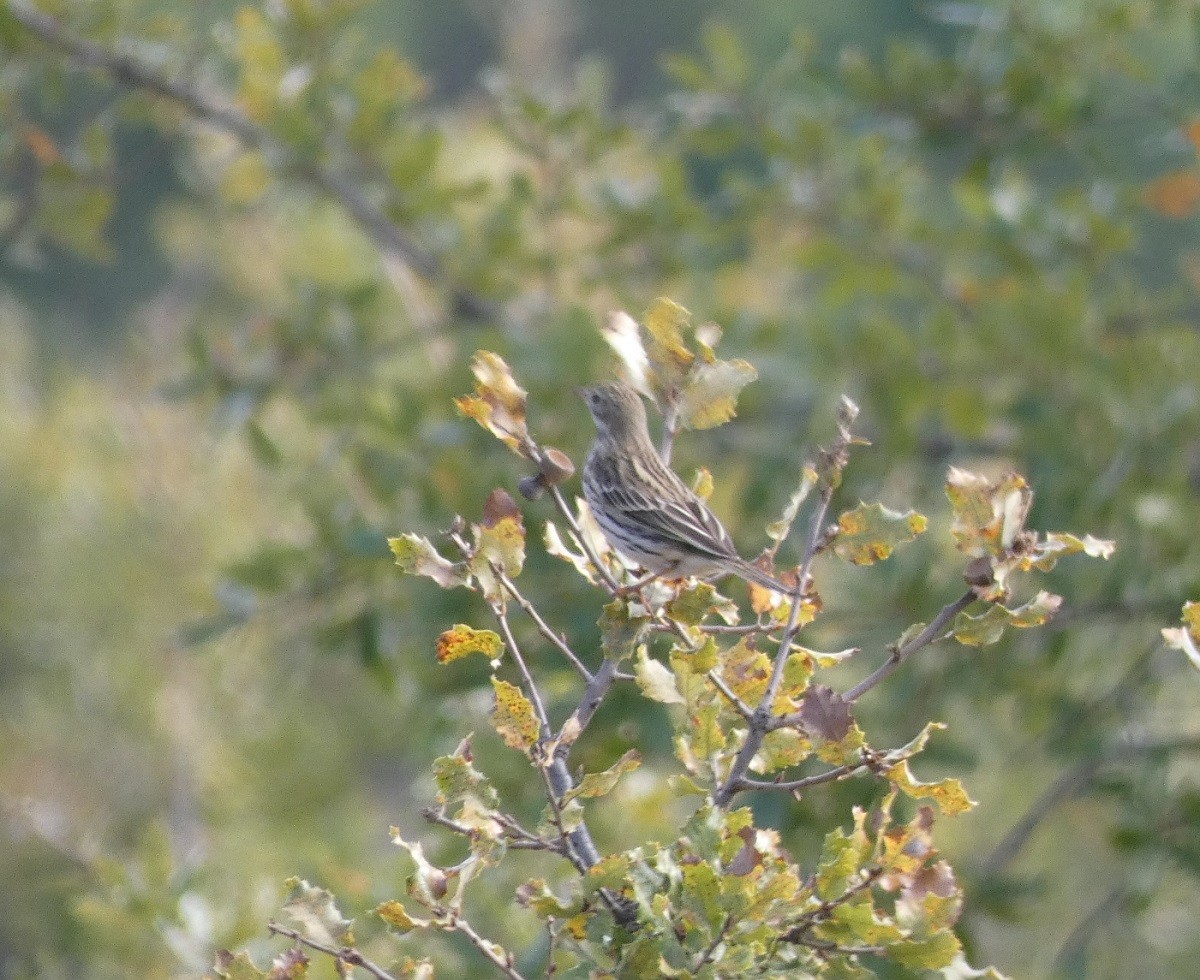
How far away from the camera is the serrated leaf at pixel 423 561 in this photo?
189 centimetres

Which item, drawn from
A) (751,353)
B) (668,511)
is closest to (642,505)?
(668,511)

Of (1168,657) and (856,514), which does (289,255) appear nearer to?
(1168,657)

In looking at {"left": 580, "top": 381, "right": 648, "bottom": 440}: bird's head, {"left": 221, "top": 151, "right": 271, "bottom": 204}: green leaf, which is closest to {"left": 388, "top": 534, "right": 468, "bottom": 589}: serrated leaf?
{"left": 580, "top": 381, "right": 648, "bottom": 440}: bird's head

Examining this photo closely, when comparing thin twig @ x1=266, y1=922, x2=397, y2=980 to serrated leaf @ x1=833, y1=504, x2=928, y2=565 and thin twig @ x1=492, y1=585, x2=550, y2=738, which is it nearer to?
thin twig @ x1=492, y1=585, x2=550, y2=738

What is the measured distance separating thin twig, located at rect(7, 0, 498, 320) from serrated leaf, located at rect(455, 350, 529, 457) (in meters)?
3.45

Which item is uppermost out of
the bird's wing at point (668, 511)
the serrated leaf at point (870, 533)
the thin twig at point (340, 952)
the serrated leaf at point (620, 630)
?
the bird's wing at point (668, 511)

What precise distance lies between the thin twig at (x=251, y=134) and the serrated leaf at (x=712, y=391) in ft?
11.3

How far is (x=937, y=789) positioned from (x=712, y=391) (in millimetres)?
566

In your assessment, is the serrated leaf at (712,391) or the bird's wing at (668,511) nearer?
the serrated leaf at (712,391)

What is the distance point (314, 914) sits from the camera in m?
1.87

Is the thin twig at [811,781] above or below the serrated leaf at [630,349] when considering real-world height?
below

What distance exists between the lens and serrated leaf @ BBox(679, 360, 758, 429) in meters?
2.12

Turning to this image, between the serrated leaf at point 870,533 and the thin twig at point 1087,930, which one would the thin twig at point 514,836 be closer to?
the serrated leaf at point 870,533

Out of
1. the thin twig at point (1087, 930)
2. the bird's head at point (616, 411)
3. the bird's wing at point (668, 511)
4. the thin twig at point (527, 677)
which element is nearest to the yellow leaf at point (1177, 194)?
the thin twig at point (1087, 930)
